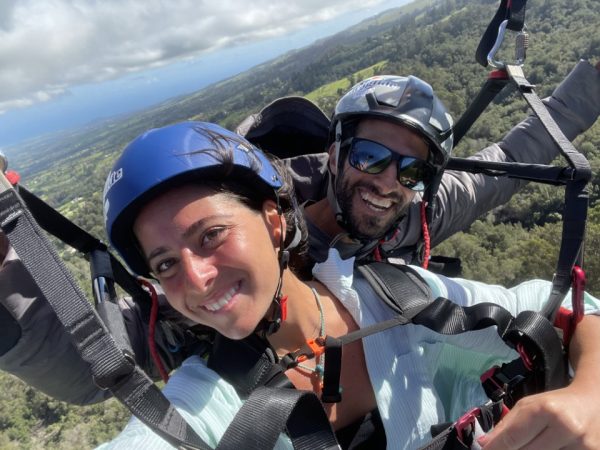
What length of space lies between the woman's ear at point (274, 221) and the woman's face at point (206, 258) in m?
0.26

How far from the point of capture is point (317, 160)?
4012 mm

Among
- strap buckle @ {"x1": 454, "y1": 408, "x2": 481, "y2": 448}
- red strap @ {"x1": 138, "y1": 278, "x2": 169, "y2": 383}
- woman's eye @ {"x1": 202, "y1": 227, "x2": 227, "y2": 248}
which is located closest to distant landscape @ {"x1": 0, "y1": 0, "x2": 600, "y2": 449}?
red strap @ {"x1": 138, "y1": 278, "x2": 169, "y2": 383}

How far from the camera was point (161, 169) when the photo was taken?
184cm

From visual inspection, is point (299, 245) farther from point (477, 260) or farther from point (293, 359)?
point (477, 260)

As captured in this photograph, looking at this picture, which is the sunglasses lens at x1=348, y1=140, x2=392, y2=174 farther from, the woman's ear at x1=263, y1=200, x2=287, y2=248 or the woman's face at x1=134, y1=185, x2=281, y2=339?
the woman's face at x1=134, y1=185, x2=281, y2=339

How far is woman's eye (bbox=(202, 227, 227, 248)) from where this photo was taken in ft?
6.00

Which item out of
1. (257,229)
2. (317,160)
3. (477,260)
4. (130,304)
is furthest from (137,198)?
(477,260)

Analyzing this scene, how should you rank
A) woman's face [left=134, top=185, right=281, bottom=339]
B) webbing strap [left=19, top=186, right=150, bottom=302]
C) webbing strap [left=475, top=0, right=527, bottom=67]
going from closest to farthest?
1. woman's face [left=134, top=185, right=281, bottom=339]
2. webbing strap [left=19, top=186, right=150, bottom=302]
3. webbing strap [left=475, top=0, right=527, bottom=67]

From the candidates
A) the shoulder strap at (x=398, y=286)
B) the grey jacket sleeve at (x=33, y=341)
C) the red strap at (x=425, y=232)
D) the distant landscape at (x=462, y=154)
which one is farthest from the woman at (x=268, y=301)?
the distant landscape at (x=462, y=154)

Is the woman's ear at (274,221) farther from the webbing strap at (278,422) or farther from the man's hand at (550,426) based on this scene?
the man's hand at (550,426)

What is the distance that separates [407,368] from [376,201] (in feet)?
5.18

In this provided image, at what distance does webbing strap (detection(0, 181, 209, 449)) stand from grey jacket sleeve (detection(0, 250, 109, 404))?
1069 mm

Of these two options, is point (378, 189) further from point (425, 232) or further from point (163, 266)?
point (163, 266)

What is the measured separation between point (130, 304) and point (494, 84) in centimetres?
303
